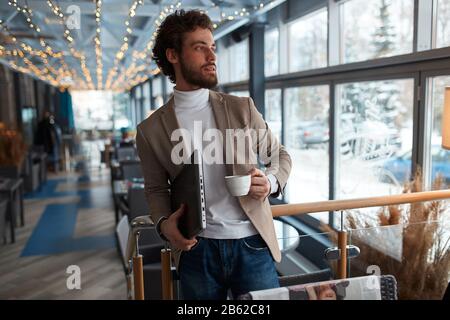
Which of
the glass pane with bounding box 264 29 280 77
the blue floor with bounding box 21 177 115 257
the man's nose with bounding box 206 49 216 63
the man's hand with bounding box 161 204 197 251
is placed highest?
the glass pane with bounding box 264 29 280 77

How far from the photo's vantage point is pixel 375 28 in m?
4.08

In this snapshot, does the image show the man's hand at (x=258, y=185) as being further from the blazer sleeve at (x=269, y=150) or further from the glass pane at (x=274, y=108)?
the glass pane at (x=274, y=108)

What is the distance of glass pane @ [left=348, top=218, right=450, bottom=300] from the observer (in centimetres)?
228

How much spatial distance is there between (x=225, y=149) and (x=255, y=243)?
1.04ft

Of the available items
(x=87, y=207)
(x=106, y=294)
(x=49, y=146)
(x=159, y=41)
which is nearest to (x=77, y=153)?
(x=49, y=146)

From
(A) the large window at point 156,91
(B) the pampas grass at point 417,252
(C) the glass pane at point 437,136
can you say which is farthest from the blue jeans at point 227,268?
(A) the large window at point 156,91

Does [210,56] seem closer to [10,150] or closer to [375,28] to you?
[375,28]

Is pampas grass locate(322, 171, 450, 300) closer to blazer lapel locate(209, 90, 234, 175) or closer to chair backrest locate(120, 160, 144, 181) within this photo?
blazer lapel locate(209, 90, 234, 175)

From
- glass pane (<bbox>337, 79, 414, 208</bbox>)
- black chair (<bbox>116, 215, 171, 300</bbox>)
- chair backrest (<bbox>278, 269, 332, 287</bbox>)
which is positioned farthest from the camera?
glass pane (<bbox>337, 79, 414, 208</bbox>)

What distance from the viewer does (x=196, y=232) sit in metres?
1.28

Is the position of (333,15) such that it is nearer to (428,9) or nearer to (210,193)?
(428,9)

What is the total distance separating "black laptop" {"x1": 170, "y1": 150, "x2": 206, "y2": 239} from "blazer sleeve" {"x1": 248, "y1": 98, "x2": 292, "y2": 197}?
27cm

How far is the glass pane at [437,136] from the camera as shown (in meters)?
3.36

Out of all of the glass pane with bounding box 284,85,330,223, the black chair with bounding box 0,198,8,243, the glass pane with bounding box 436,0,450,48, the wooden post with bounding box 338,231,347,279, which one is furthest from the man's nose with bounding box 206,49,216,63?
the black chair with bounding box 0,198,8,243
